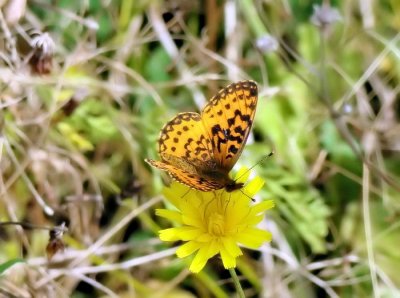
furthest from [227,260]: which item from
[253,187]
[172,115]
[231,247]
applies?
[172,115]

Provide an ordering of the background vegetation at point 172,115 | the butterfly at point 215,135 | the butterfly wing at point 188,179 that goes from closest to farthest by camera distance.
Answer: the butterfly wing at point 188,179 < the butterfly at point 215,135 < the background vegetation at point 172,115

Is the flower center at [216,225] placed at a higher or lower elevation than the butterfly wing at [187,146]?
lower

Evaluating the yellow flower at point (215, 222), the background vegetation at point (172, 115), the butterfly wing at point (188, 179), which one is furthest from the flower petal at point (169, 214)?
the background vegetation at point (172, 115)

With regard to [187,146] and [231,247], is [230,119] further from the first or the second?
[231,247]

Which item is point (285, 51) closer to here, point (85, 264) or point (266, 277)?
point (266, 277)

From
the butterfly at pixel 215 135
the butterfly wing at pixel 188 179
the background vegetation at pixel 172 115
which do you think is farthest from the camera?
the background vegetation at pixel 172 115

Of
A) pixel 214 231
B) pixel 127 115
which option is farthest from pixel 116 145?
pixel 214 231

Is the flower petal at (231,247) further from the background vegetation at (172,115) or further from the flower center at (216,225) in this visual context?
the background vegetation at (172,115)

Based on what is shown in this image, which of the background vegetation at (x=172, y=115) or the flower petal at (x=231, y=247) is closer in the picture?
the flower petal at (x=231, y=247)
